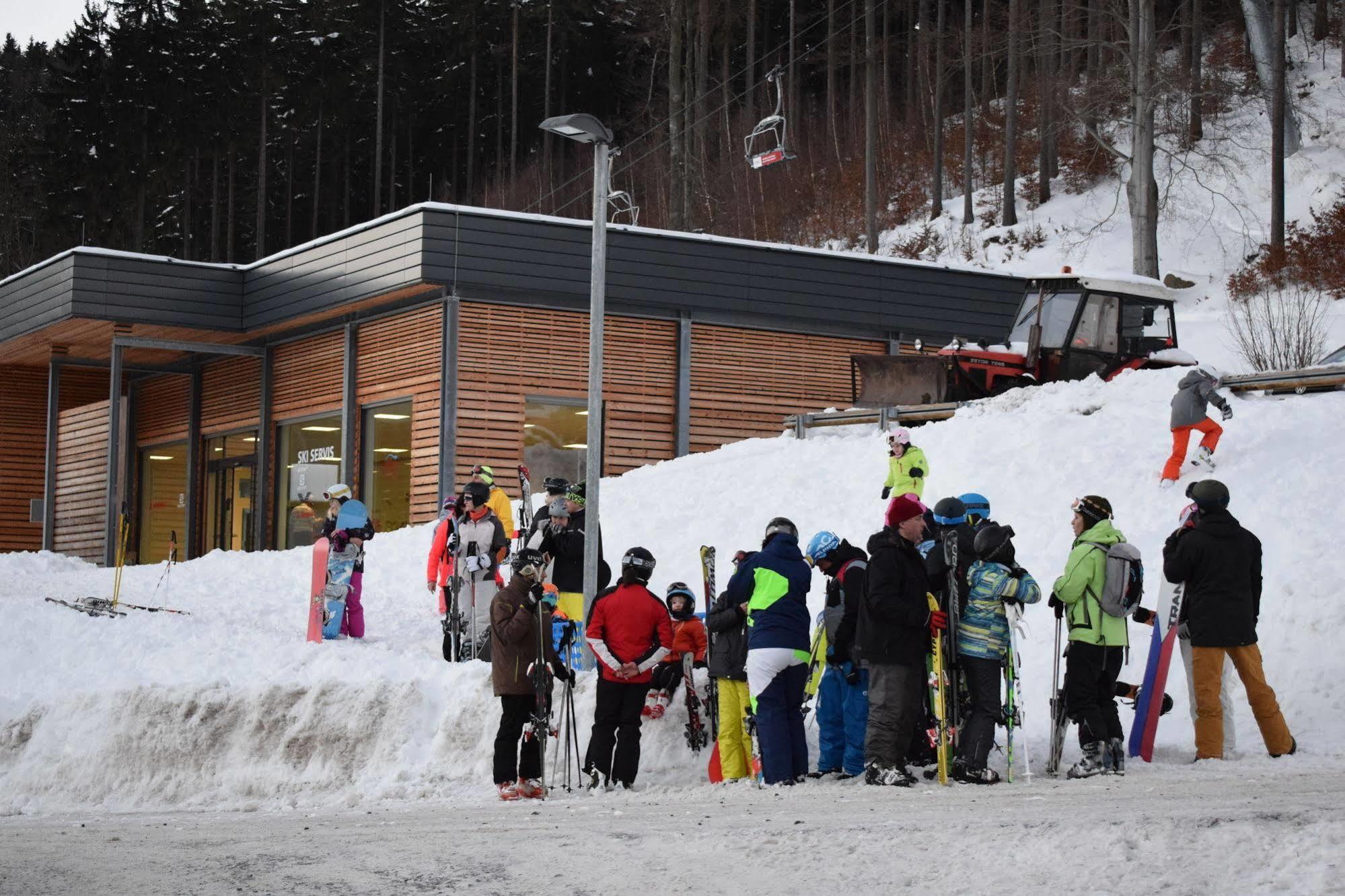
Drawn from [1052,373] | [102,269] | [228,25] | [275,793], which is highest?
[228,25]

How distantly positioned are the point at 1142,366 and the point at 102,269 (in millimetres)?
→ 16021

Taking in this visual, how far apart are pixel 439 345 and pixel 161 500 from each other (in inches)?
410

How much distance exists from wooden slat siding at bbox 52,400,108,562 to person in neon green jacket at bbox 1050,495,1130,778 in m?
21.9

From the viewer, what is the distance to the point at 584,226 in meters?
21.7

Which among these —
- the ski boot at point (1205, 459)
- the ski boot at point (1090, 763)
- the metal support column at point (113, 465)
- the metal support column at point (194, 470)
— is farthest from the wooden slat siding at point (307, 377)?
the ski boot at point (1090, 763)

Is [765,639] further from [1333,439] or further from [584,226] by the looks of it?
[584,226]

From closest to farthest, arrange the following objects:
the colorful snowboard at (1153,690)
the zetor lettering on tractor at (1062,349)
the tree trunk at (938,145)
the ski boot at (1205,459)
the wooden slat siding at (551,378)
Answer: the colorful snowboard at (1153,690)
the ski boot at (1205,459)
the zetor lettering on tractor at (1062,349)
the wooden slat siding at (551,378)
the tree trunk at (938,145)

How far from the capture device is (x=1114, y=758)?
851 cm

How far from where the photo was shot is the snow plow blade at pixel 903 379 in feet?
63.7

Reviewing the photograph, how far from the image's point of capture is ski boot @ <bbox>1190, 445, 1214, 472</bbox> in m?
14.2

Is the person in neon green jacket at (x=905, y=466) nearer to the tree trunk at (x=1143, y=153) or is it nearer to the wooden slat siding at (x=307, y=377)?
the wooden slat siding at (x=307, y=377)

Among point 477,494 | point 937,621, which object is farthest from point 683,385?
point 937,621

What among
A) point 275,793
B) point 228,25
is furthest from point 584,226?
point 228,25

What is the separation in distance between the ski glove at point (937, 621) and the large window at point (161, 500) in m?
22.5
